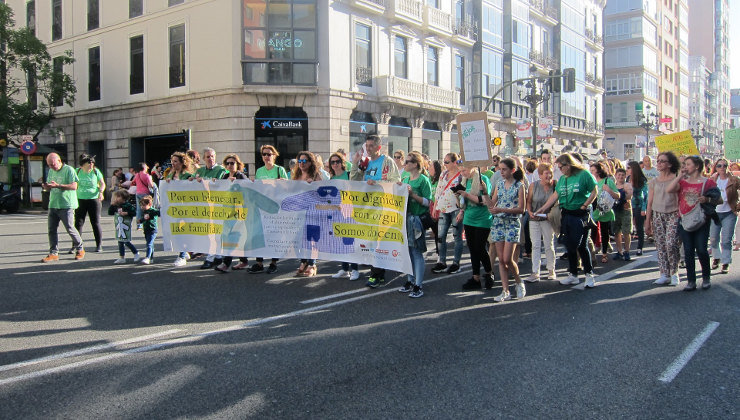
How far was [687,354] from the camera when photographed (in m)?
4.90

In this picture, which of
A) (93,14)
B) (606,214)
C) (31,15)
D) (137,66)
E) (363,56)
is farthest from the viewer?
(31,15)

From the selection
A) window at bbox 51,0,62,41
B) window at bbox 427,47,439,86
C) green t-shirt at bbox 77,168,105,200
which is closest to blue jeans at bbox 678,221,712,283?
green t-shirt at bbox 77,168,105,200

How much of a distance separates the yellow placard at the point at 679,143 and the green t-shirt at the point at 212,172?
26.7 feet

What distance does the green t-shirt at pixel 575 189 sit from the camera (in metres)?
7.68

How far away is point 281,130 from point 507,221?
714 inches

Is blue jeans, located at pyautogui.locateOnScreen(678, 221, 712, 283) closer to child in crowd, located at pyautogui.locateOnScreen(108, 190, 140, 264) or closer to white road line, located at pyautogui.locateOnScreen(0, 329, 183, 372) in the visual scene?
white road line, located at pyautogui.locateOnScreen(0, 329, 183, 372)

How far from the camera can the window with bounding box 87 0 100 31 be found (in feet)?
96.3

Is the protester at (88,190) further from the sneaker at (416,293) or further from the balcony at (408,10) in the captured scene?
the balcony at (408,10)

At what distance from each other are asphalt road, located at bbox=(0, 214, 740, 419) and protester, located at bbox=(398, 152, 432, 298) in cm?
24

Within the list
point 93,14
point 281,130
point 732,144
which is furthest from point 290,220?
point 93,14

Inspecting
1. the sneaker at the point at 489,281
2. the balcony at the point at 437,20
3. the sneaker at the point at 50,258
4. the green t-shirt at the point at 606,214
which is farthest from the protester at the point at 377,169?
the balcony at the point at 437,20

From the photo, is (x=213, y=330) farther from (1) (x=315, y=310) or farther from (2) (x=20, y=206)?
(2) (x=20, y=206)

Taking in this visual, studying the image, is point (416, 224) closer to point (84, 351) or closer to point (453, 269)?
point (453, 269)

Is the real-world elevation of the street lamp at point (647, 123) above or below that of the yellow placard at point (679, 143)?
above
